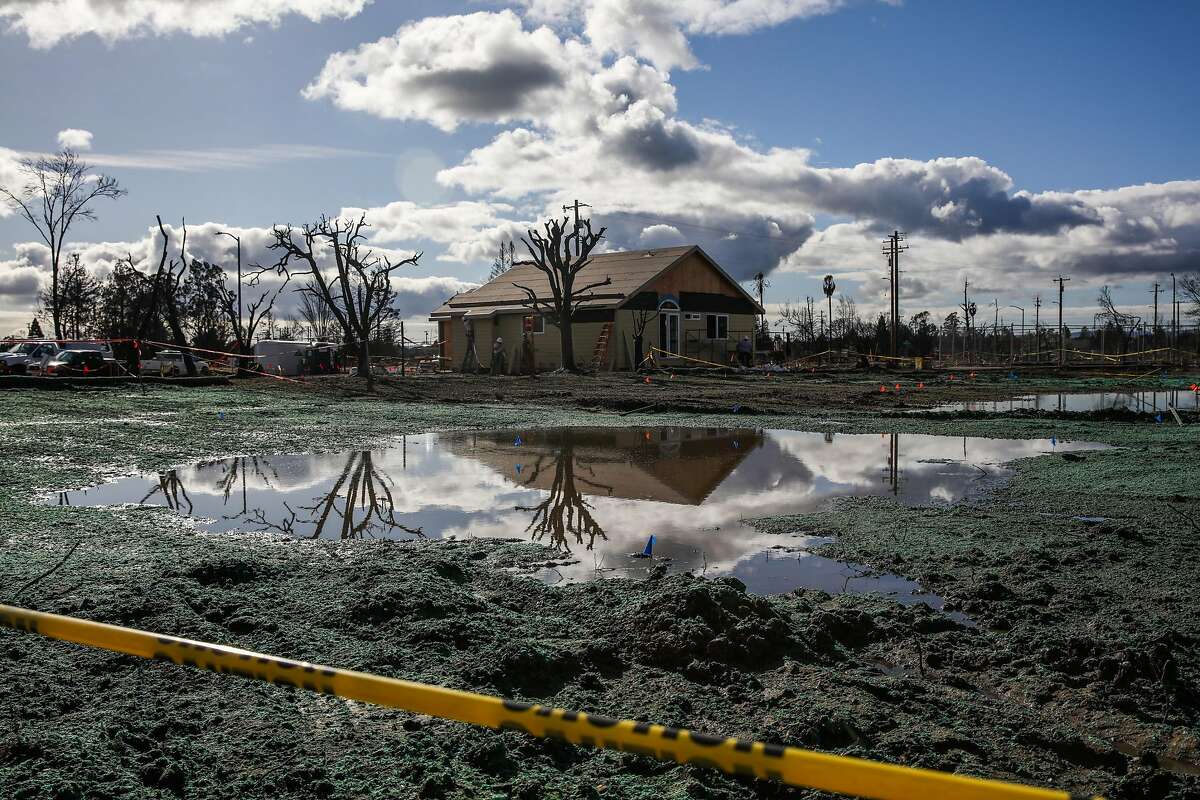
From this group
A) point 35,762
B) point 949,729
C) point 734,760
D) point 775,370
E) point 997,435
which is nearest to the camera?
point 734,760

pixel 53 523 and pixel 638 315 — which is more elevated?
pixel 638 315

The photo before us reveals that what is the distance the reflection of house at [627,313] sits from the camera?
40.2 metres

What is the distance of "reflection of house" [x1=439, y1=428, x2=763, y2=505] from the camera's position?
30.8ft

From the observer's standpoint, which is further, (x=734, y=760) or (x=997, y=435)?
(x=997, y=435)

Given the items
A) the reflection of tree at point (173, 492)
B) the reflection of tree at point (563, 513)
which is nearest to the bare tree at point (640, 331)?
the reflection of tree at point (563, 513)

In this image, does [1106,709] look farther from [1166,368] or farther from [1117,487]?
[1166,368]

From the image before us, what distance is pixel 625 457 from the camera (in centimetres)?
1180

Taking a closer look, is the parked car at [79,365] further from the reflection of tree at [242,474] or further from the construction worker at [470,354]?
the reflection of tree at [242,474]

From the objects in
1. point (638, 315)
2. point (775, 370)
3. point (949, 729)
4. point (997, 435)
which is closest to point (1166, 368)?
point (775, 370)

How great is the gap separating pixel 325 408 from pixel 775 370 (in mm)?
21568

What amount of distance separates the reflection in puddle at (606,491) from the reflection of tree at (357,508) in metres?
0.02

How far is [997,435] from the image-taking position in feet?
45.1

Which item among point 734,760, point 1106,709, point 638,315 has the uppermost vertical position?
point 638,315

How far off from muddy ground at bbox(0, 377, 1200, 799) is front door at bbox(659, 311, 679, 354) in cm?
3346
